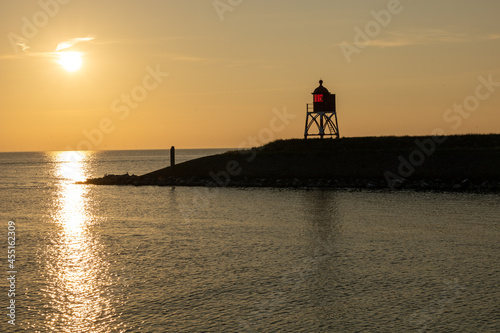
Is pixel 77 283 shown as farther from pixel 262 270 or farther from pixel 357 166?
pixel 357 166

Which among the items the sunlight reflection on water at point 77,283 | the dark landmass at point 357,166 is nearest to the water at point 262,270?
the sunlight reflection on water at point 77,283

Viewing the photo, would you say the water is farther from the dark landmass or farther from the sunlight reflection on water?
the dark landmass

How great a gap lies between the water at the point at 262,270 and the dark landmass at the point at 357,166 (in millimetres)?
15090

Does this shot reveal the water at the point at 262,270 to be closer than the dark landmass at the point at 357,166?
Yes

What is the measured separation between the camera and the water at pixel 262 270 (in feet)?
50.2

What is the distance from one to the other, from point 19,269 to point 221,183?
140ft

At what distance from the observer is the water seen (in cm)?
1530

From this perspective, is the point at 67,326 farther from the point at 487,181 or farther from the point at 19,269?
the point at 487,181

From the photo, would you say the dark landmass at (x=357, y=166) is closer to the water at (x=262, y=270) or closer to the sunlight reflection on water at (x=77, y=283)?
the water at (x=262, y=270)

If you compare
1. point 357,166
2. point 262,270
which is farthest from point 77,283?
point 357,166

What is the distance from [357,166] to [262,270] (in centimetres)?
4184

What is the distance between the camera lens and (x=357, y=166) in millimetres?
61156

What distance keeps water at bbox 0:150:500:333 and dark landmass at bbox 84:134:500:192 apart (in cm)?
1509

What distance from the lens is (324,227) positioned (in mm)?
31953
